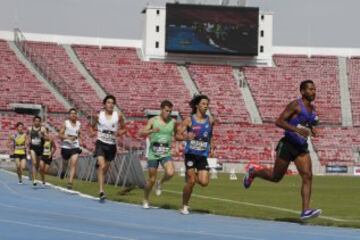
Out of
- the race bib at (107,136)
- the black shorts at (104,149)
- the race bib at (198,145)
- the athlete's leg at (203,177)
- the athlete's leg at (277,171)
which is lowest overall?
the athlete's leg at (203,177)

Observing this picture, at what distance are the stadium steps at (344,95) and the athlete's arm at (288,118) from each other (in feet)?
182

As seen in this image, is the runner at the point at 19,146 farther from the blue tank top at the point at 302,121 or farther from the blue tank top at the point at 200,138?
the blue tank top at the point at 302,121

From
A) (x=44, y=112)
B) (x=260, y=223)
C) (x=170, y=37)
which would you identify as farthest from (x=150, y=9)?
(x=260, y=223)

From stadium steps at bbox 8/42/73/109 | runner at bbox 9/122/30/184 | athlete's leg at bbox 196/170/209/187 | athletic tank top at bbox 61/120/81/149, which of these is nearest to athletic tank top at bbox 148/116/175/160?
athlete's leg at bbox 196/170/209/187

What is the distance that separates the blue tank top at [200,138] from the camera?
532 inches

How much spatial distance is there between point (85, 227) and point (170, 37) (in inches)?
2475

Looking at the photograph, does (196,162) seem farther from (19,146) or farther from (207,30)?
(207,30)

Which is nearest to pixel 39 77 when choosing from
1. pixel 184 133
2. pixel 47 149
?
pixel 47 149

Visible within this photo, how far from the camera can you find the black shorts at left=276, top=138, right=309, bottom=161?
12.1m

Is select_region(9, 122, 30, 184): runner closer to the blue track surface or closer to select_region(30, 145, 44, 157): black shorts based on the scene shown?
select_region(30, 145, 44, 157): black shorts

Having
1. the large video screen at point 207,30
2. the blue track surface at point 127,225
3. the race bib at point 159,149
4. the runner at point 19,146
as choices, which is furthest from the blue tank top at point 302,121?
the large video screen at point 207,30

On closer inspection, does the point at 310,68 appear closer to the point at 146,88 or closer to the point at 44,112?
the point at 146,88

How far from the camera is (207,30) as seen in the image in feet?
237

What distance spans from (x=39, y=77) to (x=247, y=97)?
1692 cm
